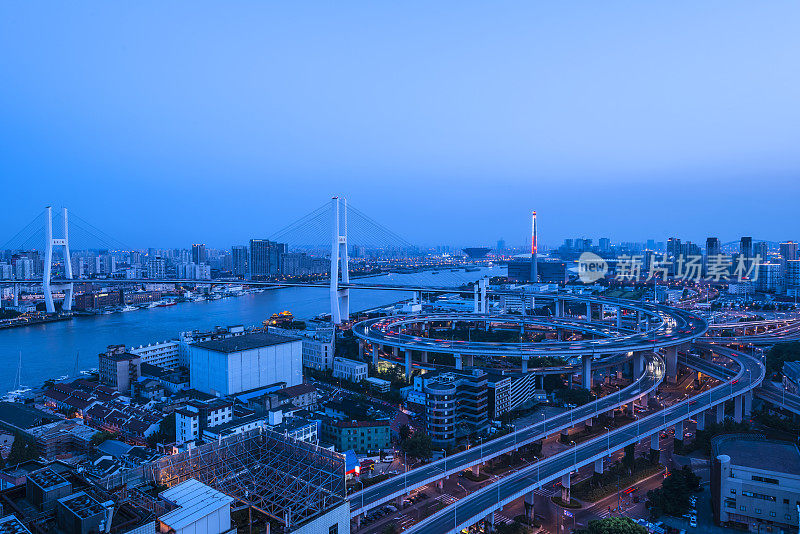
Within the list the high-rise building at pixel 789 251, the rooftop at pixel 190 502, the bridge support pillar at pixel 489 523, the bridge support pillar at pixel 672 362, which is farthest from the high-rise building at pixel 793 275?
the rooftop at pixel 190 502

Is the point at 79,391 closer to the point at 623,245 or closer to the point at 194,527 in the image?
the point at 194,527

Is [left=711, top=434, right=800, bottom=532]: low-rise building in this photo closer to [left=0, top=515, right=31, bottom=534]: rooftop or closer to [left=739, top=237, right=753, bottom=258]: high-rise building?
[left=0, top=515, right=31, bottom=534]: rooftop

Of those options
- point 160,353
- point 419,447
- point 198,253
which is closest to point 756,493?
point 419,447

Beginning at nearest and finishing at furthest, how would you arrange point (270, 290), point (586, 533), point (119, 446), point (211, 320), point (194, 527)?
point (194, 527), point (586, 533), point (119, 446), point (211, 320), point (270, 290)

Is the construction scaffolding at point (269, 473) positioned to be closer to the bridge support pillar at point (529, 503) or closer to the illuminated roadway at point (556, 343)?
the bridge support pillar at point (529, 503)

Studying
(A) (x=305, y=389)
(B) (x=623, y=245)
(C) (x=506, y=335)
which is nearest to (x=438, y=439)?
(A) (x=305, y=389)

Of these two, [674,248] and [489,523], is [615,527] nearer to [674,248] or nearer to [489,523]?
[489,523]

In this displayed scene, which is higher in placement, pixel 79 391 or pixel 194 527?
pixel 194 527
